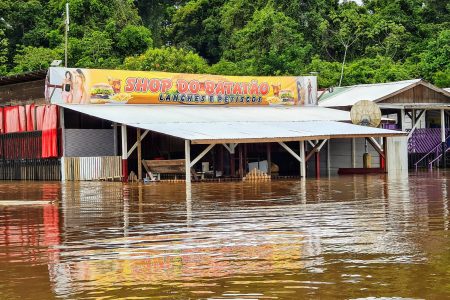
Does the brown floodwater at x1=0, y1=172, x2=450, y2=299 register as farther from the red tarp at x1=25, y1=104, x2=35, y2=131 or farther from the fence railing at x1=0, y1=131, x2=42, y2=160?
the red tarp at x1=25, y1=104, x2=35, y2=131

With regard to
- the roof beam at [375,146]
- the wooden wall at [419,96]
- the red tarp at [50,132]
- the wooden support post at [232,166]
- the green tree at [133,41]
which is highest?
the green tree at [133,41]

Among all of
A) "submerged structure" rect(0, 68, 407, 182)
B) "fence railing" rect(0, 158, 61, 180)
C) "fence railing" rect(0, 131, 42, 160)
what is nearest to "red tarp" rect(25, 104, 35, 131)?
"submerged structure" rect(0, 68, 407, 182)

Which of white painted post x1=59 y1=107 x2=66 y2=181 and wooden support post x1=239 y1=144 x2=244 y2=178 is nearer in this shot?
wooden support post x1=239 y1=144 x2=244 y2=178

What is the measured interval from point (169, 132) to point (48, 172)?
6.95 metres

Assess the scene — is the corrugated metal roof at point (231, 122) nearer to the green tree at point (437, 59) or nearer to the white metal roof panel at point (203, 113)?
the white metal roof panel at point (203, 113)

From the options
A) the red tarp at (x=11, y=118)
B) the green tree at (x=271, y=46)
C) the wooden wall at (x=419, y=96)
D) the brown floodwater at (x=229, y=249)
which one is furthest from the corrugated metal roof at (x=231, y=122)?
the green tree at (x=271, y=46)

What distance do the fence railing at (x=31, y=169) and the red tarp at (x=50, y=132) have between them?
0.38 meters

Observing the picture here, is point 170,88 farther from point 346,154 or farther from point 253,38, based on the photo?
point 253,38

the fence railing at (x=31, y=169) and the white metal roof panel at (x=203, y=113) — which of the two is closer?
the white metal roof panel at (x=203, y=113)

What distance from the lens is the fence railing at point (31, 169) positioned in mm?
31906

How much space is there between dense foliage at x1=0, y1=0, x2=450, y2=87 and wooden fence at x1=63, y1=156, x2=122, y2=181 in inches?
593

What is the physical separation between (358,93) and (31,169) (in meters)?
15.1

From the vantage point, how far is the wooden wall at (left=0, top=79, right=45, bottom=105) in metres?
32.5

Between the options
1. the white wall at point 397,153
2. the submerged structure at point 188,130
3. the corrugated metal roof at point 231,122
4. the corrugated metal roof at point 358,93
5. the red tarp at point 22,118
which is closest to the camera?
the corrugated metal roof at point 231,122
